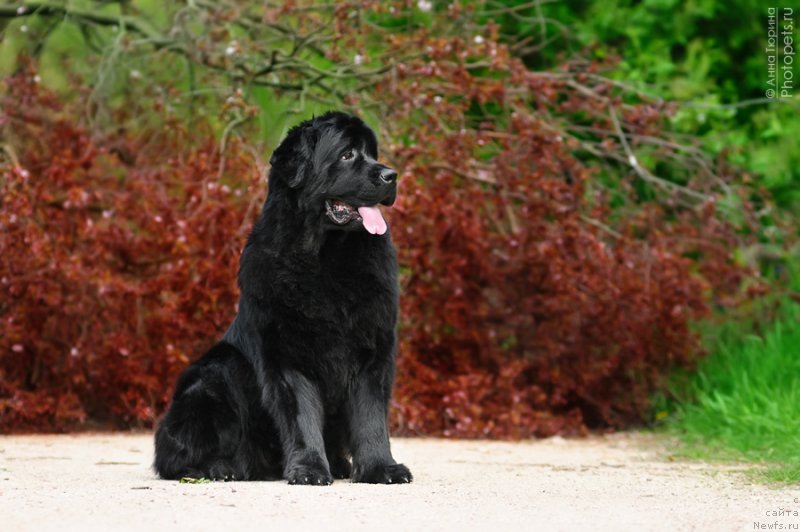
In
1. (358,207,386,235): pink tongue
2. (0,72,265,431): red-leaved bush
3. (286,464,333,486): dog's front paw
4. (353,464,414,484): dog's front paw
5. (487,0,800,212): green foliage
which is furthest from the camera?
(487,0,800,212): green foliage

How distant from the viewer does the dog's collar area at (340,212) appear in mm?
5402

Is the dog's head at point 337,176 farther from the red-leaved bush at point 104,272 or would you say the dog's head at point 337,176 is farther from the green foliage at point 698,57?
the green foliage at point 698,57

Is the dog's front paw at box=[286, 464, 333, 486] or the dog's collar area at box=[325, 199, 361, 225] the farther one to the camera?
the dog's collar area at box=[325, 199, 361, 225]

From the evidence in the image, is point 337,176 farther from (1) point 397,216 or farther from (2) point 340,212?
(1) point 397,216

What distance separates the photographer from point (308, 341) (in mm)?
5324

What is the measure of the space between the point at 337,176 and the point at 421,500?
1.64m

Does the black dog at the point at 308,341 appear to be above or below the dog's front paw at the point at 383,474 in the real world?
above

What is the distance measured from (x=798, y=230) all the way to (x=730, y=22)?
7.84 ft

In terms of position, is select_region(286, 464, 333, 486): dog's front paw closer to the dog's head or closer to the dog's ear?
the dog's head

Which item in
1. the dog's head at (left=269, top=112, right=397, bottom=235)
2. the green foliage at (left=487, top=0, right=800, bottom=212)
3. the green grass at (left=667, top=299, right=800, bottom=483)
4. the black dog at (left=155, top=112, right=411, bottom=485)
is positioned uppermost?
the green foliage at (left=487, top=0, right=800, bottom=212)

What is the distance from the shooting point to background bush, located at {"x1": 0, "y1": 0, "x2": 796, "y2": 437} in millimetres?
8875

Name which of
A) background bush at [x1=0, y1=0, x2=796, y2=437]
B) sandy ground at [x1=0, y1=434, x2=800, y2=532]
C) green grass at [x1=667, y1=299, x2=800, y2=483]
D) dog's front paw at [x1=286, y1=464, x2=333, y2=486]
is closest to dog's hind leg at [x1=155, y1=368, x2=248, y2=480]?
sandy ground at [x1=0, y1=434, x2=800, y2=532]

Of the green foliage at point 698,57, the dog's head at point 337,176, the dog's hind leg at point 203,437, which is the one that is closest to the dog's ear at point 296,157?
the dog's head at point 337,176

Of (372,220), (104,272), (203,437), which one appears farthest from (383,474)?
(104,272)
